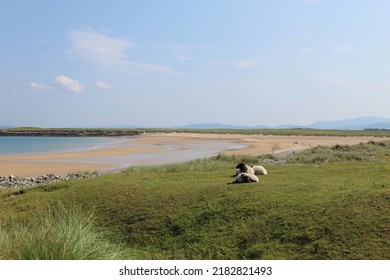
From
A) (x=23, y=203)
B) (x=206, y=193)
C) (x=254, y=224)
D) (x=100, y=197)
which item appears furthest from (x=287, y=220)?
(x=23, y=203)

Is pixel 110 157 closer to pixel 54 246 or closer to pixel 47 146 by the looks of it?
pixel 47 146

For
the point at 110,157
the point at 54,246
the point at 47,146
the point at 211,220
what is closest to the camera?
the point at 54,246

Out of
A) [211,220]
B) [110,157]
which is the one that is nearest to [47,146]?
[110,157]

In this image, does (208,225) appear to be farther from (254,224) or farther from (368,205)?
(368,205)

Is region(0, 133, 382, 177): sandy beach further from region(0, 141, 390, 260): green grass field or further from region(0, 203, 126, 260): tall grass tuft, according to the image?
region(0, 203, 126, 260): tall grass tuft

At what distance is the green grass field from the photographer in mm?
7840

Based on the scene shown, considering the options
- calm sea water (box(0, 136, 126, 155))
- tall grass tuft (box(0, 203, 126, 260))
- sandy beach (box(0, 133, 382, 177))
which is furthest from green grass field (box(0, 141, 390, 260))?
calm sea water (box(0, 136, 126, 155))

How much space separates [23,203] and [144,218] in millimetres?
6020

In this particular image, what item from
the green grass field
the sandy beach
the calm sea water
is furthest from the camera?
the calm sea water

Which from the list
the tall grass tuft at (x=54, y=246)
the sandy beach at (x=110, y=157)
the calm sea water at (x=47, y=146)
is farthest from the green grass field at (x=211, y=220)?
the calm sea water at (x=47, y=146)

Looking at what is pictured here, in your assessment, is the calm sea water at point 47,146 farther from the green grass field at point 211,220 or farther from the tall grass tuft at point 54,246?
the tall grass tuft at point 54,246

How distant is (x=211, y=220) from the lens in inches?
489

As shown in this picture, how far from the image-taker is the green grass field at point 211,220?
25.7 feet

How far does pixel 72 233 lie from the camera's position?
7410 millimetres
